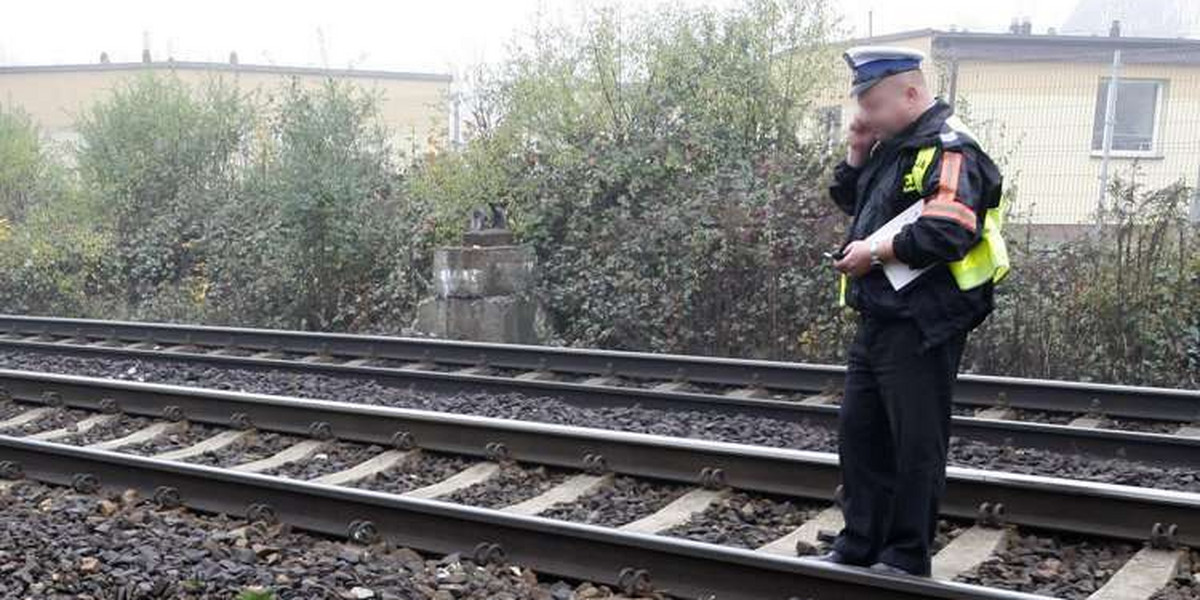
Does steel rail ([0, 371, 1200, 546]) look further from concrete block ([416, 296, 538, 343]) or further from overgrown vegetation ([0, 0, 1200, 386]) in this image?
overgrown vegetation ([0, 0, 1200, 386])

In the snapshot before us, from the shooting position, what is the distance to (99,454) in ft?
21.6

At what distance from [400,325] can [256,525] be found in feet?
26.7

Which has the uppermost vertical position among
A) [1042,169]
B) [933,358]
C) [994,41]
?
[994,41]

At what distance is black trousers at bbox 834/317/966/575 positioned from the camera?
429 centimetres

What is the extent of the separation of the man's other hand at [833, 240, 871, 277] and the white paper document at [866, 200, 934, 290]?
0.12 feet

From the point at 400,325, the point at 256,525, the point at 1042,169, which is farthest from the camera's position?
the point at 1042,169

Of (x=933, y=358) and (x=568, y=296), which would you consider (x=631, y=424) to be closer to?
(x=933, y=358)

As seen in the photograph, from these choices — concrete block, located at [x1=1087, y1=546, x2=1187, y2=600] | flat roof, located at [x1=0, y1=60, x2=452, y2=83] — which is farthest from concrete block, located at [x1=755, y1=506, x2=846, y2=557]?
flat roof, located at [x1=0, y1=60, x2=452, y2=83]

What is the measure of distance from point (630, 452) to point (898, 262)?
249 cm

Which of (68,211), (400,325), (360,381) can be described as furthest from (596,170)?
(68,211)

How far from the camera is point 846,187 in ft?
15.4

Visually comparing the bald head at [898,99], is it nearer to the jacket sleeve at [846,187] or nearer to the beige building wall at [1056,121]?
the jacket sleeve at [846,187]

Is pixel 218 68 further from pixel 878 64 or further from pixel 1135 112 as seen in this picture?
pixel 878 64

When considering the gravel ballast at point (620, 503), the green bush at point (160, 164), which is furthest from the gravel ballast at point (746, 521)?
the green bush at point (160, 164)
